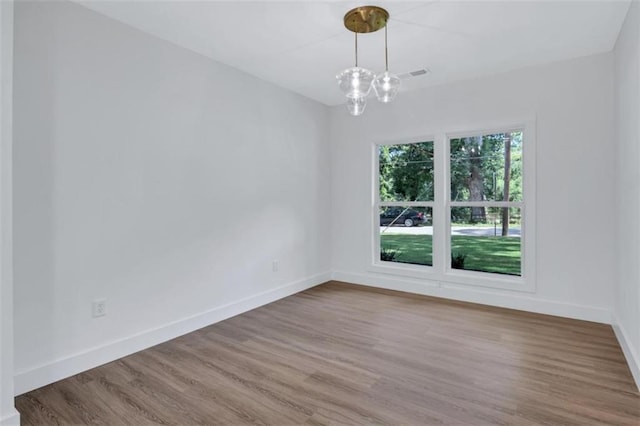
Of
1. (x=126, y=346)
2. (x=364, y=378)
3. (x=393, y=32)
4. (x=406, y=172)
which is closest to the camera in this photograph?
(x=364, y=378)

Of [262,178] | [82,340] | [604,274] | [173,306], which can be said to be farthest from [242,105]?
[604,274]

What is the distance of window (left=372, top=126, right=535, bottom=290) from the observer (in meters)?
3.85

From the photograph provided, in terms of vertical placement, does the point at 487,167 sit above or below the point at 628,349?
above

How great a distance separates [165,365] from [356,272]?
2.87 metres

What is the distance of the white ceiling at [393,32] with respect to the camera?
2506mm

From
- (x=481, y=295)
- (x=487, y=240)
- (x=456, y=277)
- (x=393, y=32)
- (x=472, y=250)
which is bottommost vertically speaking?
(x=481, y=295)

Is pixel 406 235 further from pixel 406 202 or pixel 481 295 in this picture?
pixel 481 295

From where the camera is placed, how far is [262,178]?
3975mm

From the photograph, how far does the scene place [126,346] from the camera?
8.93 ft

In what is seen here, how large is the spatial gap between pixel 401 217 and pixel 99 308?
3.47 m

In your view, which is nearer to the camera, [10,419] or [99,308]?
[10,419]

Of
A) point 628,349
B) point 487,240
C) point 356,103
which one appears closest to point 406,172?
point 487,240

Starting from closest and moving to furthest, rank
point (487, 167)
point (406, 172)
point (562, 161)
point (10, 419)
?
point (10, 419) < point (562, 161) < point (487, 167) < point (406, 172)

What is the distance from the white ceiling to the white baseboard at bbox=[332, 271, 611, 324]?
2414 millimetres
